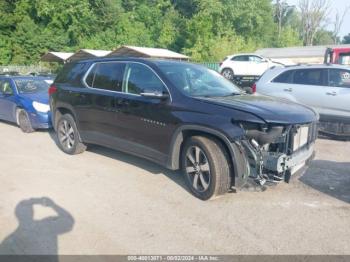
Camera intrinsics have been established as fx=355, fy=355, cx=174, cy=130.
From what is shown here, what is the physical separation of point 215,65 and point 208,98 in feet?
77.6

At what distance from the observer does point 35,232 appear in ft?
12.4

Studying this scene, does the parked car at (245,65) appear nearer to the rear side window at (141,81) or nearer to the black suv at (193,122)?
the black suv at (193,122)

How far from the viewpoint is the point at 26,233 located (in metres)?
3.76

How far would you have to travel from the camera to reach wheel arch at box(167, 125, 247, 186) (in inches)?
164

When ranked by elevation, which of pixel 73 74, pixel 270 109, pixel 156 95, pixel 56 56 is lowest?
pixel 56 56

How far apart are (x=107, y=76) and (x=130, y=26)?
45.9 m

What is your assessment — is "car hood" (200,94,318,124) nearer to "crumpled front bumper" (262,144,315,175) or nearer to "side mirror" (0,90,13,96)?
"crumpled front bumper" (262,144,315,175)

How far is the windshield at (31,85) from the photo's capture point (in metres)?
9.44

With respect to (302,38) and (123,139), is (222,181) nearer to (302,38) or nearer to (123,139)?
(123,139)

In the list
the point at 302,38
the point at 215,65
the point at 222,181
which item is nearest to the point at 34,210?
the point at 222,181

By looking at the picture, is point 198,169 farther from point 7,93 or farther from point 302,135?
point 7,93

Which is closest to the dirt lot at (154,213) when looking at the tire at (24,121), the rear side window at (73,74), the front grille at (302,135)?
the front grille at (302,135)

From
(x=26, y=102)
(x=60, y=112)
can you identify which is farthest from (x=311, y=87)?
(x=26, y=102)

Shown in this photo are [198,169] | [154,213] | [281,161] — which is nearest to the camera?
[281,161]
